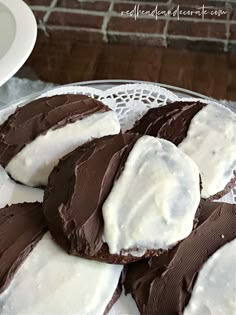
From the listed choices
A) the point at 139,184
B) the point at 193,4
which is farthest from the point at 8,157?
the point at 193,4

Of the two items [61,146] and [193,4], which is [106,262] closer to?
[61,146]

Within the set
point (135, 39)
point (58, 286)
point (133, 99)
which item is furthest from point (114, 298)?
point (135, 39)

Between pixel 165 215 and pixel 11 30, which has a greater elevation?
pixel 11 30

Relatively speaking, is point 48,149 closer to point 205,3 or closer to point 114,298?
point 114,298

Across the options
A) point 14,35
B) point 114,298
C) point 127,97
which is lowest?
point 114,298

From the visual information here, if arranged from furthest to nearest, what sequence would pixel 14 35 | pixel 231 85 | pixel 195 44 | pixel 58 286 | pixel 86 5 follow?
pixel 86 5, pixel 195 44, pixel 231 85, pixel 14 35, pixel 58 286

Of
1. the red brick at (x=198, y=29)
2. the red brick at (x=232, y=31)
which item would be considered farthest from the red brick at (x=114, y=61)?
the red brick at (x=232, y=31)

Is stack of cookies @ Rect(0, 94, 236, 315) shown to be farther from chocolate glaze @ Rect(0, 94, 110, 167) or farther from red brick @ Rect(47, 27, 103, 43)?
red brick @ Rect(47, 27, 103, 43)
